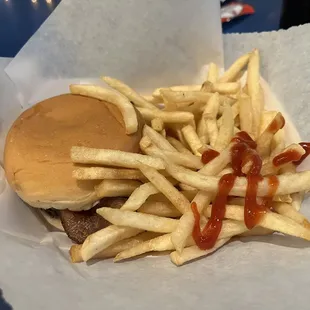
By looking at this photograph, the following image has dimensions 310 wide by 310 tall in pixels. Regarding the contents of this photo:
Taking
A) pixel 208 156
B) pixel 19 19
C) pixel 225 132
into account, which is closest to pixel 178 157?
pixel 208 156

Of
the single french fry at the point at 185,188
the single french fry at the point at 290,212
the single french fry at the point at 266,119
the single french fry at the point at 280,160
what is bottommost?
the single french fry at the point at 290,212

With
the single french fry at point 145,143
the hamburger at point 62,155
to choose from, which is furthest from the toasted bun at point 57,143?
the single french fry at point 145,143

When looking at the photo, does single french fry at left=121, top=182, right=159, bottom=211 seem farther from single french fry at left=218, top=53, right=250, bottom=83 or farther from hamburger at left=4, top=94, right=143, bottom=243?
single french fry at left=218, top=53, right=250, bottom=83

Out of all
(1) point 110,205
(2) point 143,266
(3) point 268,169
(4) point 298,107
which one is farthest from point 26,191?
(4) point 298,107

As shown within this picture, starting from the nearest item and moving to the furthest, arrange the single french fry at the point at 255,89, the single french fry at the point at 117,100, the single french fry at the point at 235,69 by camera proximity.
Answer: the single french fry at the point at 117,100
the single french fry at the point at 255,89
the single french fry at the point at 235,69

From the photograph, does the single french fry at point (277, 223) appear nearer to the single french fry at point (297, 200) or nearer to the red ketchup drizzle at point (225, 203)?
the red ketchup drizzle at point (225, 203)

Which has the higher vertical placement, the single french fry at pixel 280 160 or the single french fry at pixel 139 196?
the single french fry at pixel 139 196

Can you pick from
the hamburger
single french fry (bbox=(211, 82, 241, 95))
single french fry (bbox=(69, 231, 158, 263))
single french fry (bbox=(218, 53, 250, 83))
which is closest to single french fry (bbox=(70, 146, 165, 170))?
the hamburger

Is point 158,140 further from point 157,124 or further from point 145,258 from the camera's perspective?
point 145,258
